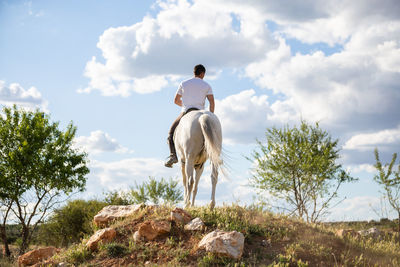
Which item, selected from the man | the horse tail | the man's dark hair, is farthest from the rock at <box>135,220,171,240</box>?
the man's dark hair

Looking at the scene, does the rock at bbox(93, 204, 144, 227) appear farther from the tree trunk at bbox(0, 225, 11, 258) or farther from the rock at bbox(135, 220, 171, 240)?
the tree trunk at bbox(0, 225, 11, 258)

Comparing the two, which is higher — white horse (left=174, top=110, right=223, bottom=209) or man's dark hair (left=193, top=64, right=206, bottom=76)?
man's dark hair (left=193, top=64, right=206, bottom=76)

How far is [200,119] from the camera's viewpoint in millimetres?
9484

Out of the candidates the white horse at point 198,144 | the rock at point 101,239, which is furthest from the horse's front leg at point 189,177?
the rock at point 101,239

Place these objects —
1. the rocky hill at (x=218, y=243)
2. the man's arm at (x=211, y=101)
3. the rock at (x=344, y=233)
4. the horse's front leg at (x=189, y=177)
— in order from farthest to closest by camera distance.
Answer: the man's arm at (x=211, y=101) → the rock at (x=344, y=233) → the horse's front leg at (x=189, y=177) → the rocky hill at (x=218, y=243)

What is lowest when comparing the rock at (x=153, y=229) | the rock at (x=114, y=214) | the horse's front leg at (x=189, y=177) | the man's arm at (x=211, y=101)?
the rock at (x=153, y=229)

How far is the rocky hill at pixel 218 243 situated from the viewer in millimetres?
7574

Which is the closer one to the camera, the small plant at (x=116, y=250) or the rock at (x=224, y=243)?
the rock at (x=224, y=243)

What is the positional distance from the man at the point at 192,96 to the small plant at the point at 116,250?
310cm

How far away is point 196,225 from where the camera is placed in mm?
8508

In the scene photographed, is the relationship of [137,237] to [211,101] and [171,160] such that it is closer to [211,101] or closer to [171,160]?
[171,160]

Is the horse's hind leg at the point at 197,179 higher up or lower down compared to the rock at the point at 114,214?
higher up

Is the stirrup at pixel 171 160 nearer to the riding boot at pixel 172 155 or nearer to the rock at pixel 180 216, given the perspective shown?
the riding boot at pixel 172 155

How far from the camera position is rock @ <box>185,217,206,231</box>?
8453mm
